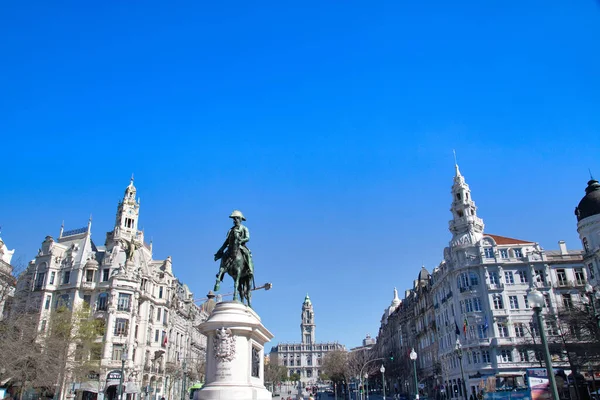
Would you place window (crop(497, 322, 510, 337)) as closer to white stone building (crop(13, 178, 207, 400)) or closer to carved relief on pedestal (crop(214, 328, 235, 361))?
white stone building (crop(13, 178, 207, 400))

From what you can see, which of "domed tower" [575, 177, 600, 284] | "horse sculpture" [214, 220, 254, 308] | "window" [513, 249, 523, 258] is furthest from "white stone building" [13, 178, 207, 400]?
"domed tower" [575, 177, 600, 284]

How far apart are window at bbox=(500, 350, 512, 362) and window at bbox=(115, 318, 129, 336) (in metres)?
47.7

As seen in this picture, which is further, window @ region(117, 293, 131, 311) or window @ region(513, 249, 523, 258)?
window @ region(513, 249, 523, 258)

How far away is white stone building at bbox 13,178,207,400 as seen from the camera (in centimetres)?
5725

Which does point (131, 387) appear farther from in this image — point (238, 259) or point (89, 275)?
point (238, 259)

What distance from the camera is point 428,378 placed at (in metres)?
76.1

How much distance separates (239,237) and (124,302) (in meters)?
48.7

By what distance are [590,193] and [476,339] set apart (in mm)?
22484

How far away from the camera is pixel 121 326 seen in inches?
2329

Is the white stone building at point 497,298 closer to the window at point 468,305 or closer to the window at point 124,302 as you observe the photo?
the window at point 468,305

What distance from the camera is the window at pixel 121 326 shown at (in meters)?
58.7

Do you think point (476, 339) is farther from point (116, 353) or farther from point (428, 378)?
point (116, 353)

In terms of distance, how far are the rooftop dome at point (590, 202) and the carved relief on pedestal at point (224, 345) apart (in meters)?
51.6

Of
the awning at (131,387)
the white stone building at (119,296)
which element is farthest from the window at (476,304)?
the awning at (131,387)
